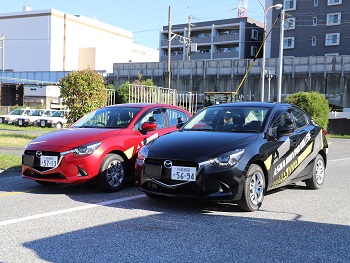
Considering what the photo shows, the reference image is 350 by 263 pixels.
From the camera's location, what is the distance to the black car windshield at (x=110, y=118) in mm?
8211

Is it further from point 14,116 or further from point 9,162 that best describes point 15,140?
point 14,116

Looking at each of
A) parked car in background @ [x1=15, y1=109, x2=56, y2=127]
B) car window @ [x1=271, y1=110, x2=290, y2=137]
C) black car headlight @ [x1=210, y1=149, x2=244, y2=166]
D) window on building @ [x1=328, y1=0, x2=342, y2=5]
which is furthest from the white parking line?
window on building @ [x1=328, y1=0, x2=342, y2=5]

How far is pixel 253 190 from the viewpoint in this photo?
20.2ft

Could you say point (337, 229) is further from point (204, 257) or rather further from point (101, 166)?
point (101, 166)

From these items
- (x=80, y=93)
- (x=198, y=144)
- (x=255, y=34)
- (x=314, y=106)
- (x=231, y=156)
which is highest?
(x=255, y=34)

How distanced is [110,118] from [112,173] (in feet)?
4.42

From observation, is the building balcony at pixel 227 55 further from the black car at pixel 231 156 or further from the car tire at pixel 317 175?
the black car at pixel 231 156

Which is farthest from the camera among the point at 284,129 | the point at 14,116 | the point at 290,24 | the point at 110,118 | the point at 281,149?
the point at 290,24

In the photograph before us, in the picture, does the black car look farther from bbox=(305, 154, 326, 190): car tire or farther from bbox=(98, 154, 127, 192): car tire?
bbox=(98, 154, 127, 192): car tire

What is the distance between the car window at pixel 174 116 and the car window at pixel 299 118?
97.1 inches

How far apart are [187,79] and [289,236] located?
4260 centimetres

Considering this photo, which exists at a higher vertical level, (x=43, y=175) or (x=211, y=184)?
(x=211, y=184)

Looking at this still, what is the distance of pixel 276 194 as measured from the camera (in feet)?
24.9

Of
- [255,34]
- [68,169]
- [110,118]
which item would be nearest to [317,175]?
[110,118]
